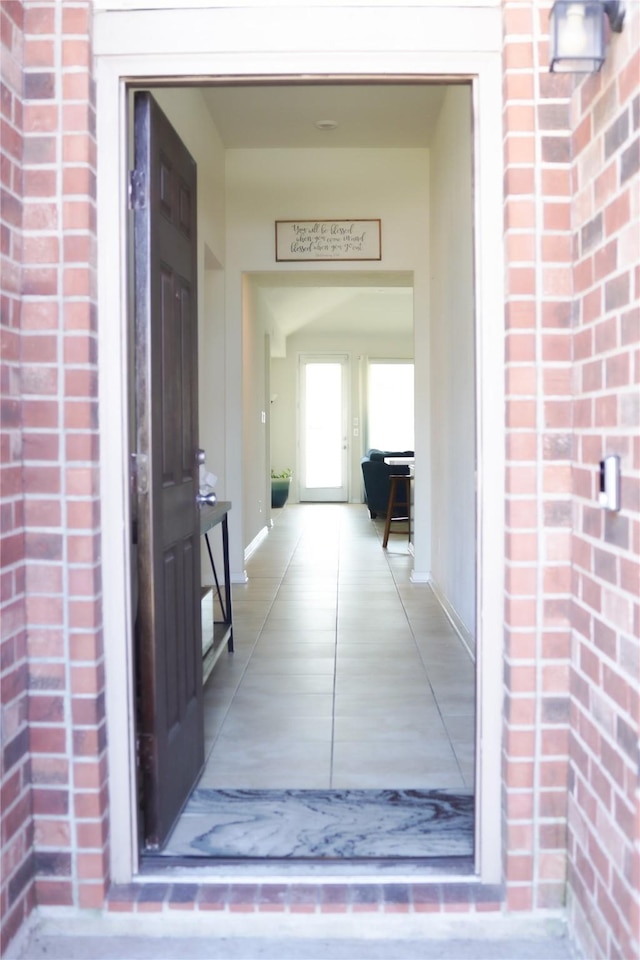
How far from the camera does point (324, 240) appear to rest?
20.4 feet

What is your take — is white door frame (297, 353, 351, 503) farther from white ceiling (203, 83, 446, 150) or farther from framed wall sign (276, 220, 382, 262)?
white ceiling (203, 83, 446, 150)

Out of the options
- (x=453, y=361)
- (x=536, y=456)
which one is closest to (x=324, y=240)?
(x=453, y=361)

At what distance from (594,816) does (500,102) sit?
1542 millimetres

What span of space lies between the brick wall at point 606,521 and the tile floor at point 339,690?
93 centimetres

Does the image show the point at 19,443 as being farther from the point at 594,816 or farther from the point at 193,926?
the point at 594,816

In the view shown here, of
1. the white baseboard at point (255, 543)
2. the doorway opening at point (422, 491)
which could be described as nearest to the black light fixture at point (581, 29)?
the doorway opening at point (422, 491)

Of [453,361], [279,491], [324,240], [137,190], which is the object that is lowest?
[279,491]

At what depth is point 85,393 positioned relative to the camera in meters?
1.90

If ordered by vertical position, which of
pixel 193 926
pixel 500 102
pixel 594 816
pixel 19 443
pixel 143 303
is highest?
pixel 500 102

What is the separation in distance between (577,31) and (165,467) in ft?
4.51

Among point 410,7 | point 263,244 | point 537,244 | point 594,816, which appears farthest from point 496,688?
point 263,244

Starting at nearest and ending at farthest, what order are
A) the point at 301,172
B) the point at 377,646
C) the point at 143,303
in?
the point at 143,303 < the point at 377,646 < the point at 301,172

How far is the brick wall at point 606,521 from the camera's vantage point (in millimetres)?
1515

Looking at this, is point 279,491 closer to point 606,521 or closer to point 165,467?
point 165,467
